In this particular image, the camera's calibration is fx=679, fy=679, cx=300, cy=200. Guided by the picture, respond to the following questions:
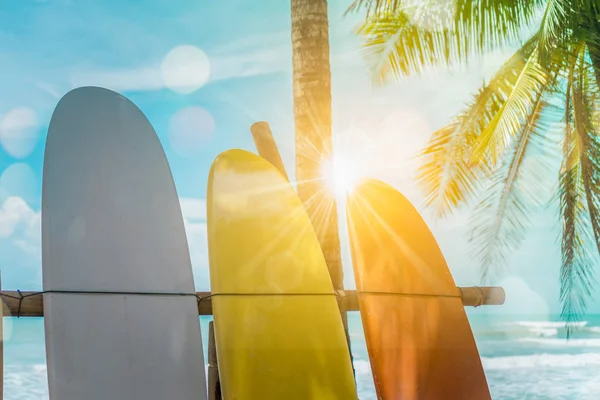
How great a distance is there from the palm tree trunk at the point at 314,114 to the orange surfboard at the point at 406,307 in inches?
15.7

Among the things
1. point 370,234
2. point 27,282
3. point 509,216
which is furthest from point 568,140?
point 27,282

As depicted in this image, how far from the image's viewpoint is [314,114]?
4.30 metres

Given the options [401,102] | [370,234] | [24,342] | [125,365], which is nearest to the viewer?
[125,365]

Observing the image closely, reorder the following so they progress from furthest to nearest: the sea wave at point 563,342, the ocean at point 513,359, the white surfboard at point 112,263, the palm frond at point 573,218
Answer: the sea wave at point 563,342 → the ocean at point 513,359 → the palm frond at point 573,218 → the white surfboard at point 112,263

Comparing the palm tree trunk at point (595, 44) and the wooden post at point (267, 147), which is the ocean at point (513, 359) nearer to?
the palm tree trunk at point (595, 44)

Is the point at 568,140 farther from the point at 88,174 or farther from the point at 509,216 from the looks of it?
the point at 88,174

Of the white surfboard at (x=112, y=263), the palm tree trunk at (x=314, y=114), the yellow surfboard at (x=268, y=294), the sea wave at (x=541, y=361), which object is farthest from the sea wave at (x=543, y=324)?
the white surfboard at (x=112, y=263)

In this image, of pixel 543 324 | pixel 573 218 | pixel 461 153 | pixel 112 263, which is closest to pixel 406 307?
pixel 112 263

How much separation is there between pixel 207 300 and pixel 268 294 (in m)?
0.29

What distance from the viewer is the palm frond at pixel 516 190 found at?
7910 millimetres

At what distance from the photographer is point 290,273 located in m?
3.39

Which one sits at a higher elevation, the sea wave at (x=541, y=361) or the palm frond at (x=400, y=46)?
the palm frond at (x=400, y=46)

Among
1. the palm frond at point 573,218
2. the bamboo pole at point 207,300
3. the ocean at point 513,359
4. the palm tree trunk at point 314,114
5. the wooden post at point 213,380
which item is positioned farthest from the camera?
the ocean at point 513,359

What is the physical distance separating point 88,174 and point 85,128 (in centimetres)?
26
